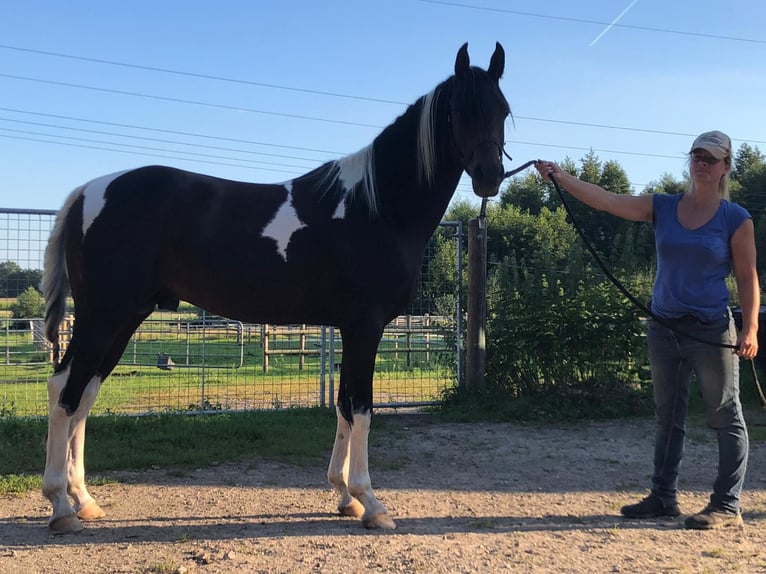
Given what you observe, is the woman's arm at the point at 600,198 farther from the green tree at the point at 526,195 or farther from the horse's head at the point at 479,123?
the green tree at the point at 526,195

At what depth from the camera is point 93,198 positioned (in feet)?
11.9

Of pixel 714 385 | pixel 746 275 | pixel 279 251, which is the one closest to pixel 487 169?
pixel 279 251

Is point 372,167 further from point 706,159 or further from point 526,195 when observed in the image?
point 526,195

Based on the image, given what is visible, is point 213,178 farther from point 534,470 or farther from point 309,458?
point 534,470

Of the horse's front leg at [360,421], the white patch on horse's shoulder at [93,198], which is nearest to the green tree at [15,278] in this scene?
the white patch on horse's shoulder at [93,198]

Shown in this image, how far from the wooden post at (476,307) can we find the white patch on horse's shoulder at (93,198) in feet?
14.5

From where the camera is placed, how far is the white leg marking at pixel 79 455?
11.6 feet

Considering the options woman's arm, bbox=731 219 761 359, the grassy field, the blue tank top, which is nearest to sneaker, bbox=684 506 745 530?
woman's arm, bbox=731 219 761 359

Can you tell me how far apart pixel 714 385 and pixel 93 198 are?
12.7ft

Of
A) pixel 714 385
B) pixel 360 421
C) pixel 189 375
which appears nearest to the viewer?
pixel 714 385

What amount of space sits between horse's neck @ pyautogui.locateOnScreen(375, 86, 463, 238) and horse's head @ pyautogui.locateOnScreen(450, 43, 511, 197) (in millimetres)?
137

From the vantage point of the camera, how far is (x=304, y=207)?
145 inches

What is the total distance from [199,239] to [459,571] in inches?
91.5

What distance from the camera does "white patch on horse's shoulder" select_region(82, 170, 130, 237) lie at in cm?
356
